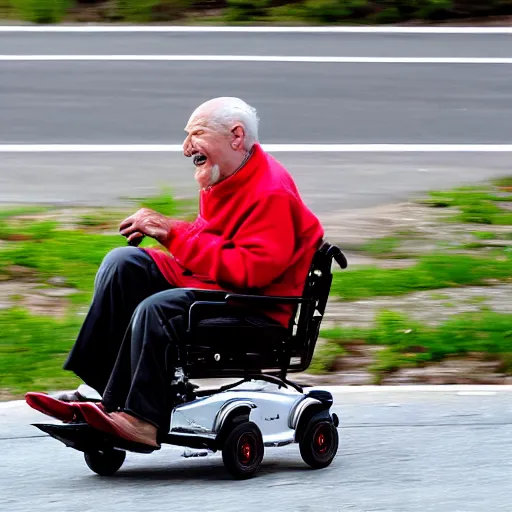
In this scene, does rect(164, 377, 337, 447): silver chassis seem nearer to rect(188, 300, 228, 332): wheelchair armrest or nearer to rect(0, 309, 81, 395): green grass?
rect(188, 300, 228, 332): wheelchair armrest

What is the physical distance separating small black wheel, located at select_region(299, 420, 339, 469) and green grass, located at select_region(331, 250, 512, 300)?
8.68ft

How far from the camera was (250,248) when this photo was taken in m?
4.43

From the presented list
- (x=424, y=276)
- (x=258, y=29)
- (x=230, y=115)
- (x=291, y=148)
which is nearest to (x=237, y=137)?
(x=230, y=115)

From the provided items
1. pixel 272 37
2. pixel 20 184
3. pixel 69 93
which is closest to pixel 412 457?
pixel 20 184

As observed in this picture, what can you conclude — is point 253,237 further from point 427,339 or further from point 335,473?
point 427,339

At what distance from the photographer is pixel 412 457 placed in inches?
195

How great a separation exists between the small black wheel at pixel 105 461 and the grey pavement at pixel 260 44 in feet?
35.2

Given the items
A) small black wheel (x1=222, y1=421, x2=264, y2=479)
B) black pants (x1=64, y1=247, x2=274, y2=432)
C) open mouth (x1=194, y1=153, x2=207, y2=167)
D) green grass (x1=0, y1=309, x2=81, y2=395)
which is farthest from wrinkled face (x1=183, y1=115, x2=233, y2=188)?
green grass (x1=0, y1=309, x2=81, y2=395)

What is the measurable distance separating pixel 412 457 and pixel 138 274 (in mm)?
1220

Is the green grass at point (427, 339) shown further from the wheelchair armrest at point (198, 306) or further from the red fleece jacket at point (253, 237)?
the wheelchair armrest at point (198, 306)

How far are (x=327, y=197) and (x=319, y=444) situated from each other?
495 cm

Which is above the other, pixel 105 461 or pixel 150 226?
pixel 150 226

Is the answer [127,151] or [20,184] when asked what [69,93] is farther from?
[20,184]

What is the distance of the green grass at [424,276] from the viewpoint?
7.54m
